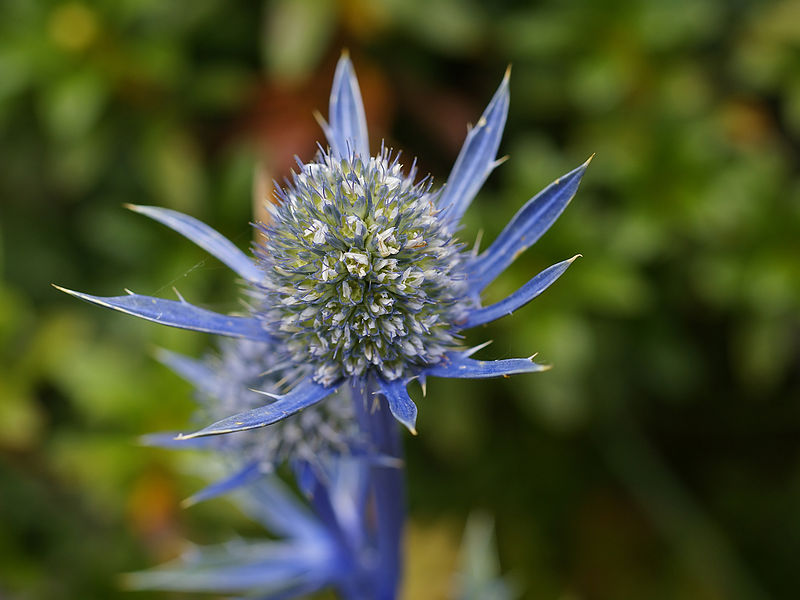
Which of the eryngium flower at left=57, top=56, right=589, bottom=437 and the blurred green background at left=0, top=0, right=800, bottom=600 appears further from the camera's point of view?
the blurred green background at left=0, top=0, right=800, bottom=600

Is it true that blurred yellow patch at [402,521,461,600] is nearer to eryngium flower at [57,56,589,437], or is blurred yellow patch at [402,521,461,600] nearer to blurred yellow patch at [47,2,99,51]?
eryngium flower at [57,56,589,437]

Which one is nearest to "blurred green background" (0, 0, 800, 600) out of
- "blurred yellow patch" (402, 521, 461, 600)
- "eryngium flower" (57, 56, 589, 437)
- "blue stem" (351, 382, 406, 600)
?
"blurred yellow patch" (402, 521, 461, 600)

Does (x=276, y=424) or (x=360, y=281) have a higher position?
(x=360, y=281)

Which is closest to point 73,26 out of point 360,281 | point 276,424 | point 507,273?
point 507,273

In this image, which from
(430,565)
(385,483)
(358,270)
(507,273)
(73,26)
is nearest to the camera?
(358,270)

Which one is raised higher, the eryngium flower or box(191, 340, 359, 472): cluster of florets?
the eryngium flower

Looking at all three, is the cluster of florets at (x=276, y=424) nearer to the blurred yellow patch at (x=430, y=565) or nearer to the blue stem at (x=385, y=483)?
the blue stem at (x=385, y=483)

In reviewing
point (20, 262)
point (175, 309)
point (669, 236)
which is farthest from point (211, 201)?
point (175, 309)

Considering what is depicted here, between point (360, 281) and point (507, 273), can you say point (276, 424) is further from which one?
point (507, 273)
